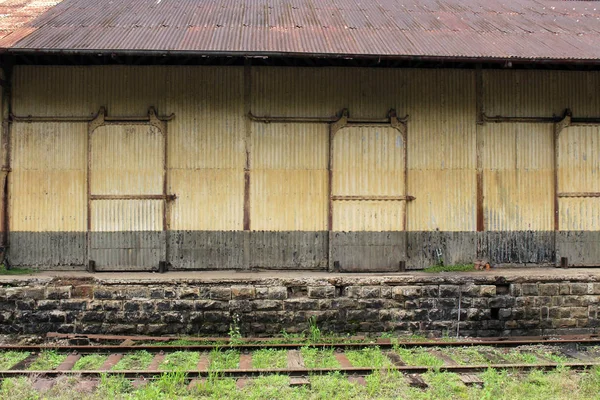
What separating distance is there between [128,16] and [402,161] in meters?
6.35

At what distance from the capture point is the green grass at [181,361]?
258 inches

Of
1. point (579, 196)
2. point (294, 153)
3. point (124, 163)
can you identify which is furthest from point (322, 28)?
point (579, 196)

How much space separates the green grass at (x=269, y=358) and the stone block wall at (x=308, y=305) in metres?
0.65

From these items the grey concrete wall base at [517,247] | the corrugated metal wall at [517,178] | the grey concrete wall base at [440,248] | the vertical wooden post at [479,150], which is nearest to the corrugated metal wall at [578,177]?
the corrugated metal wall at [517,178]

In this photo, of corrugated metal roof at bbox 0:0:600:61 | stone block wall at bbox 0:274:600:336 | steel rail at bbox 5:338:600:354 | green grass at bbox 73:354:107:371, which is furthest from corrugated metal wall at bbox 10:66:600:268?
green grass at bbox 73:354:107:371

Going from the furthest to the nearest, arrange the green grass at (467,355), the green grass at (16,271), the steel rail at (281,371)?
the green grass at (16,271) < the green grass at (467,355) < the steel rail at (281,371)

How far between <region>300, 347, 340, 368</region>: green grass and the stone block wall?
688 mm

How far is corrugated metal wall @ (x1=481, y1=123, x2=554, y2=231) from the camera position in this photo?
8875 millimetres

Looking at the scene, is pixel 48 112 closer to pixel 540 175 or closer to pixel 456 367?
pixel 456 367

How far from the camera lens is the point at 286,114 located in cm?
867

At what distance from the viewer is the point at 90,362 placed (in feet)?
22.6

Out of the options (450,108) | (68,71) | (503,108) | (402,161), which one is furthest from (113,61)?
(503,108)

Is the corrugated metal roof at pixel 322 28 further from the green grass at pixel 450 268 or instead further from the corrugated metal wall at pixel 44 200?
the green grass at pixel 450 268

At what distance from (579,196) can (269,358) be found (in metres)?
6.92
